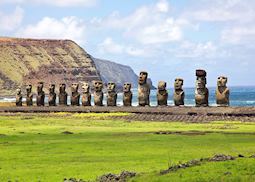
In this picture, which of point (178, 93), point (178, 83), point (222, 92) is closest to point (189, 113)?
point (222, 92)

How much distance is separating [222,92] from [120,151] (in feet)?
75.7

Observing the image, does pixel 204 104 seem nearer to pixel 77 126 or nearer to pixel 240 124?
pixel 240 124

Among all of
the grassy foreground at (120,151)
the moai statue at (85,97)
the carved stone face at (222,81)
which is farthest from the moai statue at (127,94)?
the grassy foreground at (120,151)

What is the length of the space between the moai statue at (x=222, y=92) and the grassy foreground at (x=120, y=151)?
784 centimetres

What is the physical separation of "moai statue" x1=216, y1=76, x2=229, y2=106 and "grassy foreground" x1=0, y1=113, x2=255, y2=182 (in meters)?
7.84

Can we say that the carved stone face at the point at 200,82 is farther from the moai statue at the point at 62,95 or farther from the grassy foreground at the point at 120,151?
the moai statue at the point at 62,95

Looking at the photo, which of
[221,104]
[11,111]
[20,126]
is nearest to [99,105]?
[11,111]

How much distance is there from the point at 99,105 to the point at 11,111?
8.38 m

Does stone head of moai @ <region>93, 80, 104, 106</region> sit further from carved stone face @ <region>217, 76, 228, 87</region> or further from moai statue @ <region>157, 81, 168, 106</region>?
carved stone face @ <region>217, 76, 228, 87</region>

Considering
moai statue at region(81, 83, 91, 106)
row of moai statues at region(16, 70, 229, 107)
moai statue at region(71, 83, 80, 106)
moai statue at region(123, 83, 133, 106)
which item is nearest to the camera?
row of moai statues at region(16, 70, 229, 107)

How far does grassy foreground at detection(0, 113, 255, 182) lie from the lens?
55.4ft

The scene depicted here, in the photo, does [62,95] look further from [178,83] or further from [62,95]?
[178,83]

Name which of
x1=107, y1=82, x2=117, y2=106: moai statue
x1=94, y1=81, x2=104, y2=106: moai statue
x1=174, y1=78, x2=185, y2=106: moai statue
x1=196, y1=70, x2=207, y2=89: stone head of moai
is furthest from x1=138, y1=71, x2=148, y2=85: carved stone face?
x1=196, y1=70, x2=207, y2=89: stone head of moai

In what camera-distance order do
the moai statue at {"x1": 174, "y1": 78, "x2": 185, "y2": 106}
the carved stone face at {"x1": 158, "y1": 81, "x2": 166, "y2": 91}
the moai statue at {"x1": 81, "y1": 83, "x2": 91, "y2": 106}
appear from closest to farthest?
the moai statue at {"x1": 174, "y1": 78, "x2": 185, "y2": 106} < the carved stone face at {"x1": 158, "y1": 81, "x2": 166, "y2": 91} < the moai statue at {"x1": 81, "y1": 83, "x2": 91, "y2": 106}
